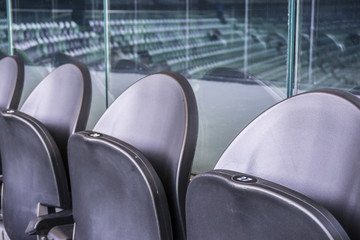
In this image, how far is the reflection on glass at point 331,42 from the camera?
7.26ft

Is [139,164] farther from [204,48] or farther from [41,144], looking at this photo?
[204,48]

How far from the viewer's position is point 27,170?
1.75m

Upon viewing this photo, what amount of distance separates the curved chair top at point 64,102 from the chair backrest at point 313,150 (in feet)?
2.58

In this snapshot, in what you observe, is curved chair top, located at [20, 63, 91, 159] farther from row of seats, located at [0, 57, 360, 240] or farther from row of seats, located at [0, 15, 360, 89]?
row of seats, located at [0, 15, 360, 89]

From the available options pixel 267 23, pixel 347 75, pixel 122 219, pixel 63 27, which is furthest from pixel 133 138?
pixel 63 27

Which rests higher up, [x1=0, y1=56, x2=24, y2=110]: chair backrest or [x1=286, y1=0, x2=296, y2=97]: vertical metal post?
[x1=286, y1=0, x2=296, y2=97]: vertical metal post

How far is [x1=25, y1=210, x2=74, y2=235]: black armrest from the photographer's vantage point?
1644 millimetres

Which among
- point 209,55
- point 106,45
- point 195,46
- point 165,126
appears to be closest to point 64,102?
point 165,126

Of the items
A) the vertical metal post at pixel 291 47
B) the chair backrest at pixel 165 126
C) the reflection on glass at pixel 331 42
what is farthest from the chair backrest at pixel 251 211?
the reflection on glass at pixel 331 42

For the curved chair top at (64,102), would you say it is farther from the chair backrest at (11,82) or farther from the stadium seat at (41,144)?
the chair backrest at (11,82)

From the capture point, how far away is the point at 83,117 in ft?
6.18

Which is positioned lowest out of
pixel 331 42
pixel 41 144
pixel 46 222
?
pixel 46 222

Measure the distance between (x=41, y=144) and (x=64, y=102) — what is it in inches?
13.2

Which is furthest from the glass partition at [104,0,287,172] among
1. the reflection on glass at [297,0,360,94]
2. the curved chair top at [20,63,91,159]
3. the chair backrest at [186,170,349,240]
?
the chair backrest at [186,170,349,240]
